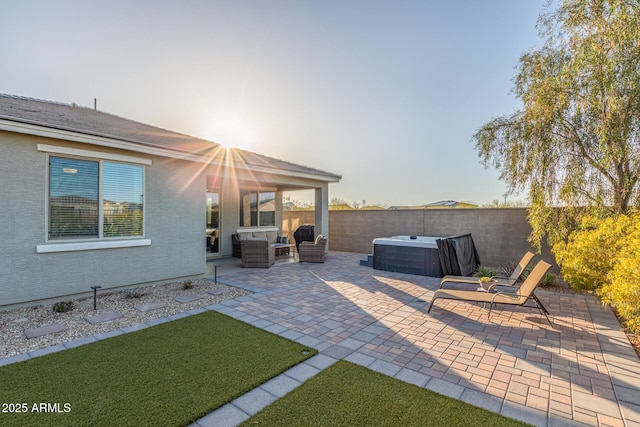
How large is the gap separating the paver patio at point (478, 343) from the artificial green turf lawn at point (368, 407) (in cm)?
23

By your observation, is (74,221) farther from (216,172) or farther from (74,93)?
(74,93)

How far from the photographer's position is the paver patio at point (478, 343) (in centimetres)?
335

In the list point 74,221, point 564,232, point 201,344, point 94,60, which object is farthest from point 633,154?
point 94,60

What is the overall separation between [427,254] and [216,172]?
770 cm

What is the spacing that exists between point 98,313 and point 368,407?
19.0 feet

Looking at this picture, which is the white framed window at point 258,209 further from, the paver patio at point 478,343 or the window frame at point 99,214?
the paver patio at point 478,343

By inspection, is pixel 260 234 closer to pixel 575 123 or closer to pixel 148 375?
pixel 148 375

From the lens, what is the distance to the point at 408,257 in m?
10.3

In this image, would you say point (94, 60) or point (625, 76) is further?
point (94, 60)

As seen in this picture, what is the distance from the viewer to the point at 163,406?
311 cm

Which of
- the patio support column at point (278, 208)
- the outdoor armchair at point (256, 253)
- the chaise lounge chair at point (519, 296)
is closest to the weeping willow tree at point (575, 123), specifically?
the chaise lounge chair at point (519, 296)

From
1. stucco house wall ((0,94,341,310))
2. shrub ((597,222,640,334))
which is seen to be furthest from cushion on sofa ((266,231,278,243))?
shrub ((597,222,640,334))

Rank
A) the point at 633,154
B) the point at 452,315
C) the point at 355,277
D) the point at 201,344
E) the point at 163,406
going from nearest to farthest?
the point at 163,406 < the point at 201,344 < the point at 452,315 < the point at 633,154 < the point at 355,277

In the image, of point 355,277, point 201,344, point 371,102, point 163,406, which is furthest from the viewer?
point 371,102
